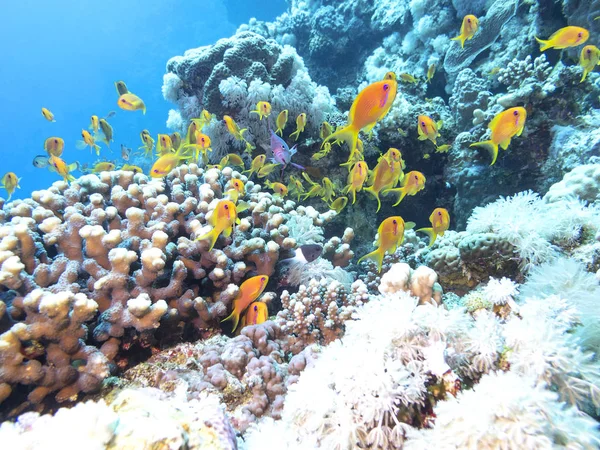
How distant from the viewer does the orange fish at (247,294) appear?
2.94 m

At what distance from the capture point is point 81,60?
100500mm

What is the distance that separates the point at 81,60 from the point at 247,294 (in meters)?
132

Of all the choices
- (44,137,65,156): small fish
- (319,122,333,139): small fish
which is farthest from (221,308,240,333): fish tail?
(44,137,65,156): small fish

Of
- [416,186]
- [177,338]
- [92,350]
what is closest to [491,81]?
[416,186]

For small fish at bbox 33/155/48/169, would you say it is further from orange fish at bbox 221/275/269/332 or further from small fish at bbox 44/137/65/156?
orange fish at bbox 221/275/269/332

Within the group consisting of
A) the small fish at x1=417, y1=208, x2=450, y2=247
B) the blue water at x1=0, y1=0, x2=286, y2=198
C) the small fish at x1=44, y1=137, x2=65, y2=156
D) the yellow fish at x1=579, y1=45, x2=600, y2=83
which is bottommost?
the small fish at x1=417, y1=208, x2=450, y2=247

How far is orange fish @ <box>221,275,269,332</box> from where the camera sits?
2938 millimetres

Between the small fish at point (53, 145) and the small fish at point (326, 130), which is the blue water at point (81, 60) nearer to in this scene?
the small fish at point (53, 145)

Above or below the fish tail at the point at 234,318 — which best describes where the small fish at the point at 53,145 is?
above

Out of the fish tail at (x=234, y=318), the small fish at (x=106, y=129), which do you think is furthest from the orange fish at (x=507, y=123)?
the small fish at (x=106, y=129)

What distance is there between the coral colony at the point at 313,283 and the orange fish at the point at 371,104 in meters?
0.02

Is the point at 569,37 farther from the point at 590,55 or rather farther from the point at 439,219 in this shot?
the point at 439,219

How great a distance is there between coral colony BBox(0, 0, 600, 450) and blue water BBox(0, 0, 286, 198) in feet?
293

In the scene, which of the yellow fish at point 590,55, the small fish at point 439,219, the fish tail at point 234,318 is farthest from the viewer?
the yellow fish at point 590,55
